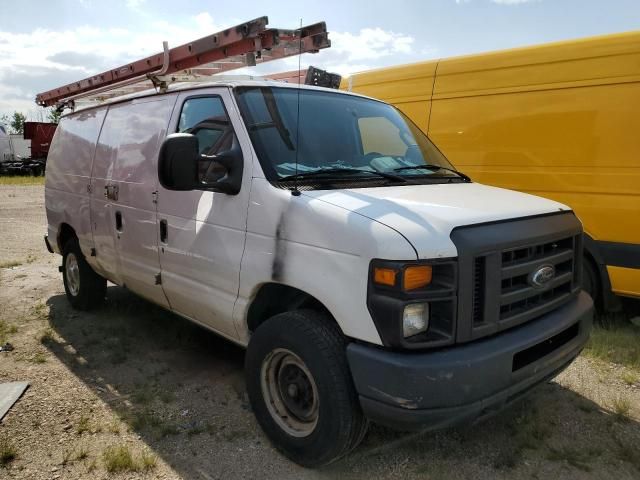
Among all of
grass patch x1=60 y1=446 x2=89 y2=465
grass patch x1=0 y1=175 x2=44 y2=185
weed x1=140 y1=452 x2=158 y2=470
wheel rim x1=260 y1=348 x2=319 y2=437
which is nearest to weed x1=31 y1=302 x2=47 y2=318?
grass patch x1=60 y1=446 x2=89 y2=465

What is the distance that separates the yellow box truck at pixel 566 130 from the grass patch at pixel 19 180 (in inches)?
942

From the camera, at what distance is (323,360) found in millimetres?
2510

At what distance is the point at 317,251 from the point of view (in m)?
2.57

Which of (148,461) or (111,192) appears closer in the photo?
(148,461)

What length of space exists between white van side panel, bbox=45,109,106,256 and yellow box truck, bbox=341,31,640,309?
364 centimetres

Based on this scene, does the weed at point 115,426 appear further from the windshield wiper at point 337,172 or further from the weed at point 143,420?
the windshield wiper at point 337,172

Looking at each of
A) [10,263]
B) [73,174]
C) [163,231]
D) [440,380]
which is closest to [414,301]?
[440,380]

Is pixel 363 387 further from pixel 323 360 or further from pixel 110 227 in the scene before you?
pixel 110 227

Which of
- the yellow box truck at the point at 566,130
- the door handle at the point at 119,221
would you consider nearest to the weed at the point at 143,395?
the door handle at the point at 119,221

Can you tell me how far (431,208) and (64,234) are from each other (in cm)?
456

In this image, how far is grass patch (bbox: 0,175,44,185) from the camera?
24.3m

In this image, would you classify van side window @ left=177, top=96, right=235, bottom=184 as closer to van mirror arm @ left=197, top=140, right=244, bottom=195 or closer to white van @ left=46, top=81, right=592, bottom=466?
white van @ left=46, top=81, right=592, bottom=466

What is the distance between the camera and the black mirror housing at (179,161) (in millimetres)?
2863

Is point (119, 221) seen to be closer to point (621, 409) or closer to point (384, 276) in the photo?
point (384, 276)
